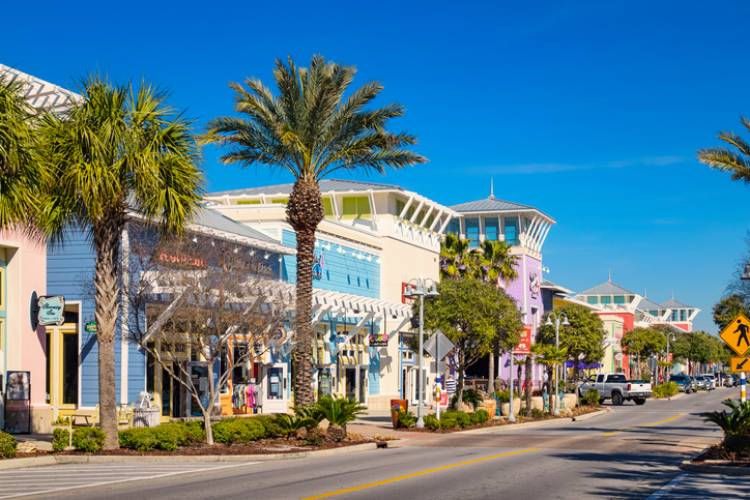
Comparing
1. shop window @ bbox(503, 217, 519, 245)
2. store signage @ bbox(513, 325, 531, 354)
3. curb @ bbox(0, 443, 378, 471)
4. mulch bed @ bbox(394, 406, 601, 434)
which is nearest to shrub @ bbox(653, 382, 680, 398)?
shop window @ bbox(503, 217, 519, 245)

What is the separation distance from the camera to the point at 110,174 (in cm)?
2291

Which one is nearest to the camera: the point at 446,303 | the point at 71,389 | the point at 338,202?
the point at 71,389

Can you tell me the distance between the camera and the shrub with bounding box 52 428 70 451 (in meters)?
23.8

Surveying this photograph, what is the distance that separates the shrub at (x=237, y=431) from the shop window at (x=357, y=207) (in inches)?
1255

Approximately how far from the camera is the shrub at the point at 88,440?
2355cm

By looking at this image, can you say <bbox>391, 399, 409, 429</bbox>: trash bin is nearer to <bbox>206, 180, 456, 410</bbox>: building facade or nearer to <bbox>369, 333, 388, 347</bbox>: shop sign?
<bbox>206, 180, 456, 410</bbox>: building facade

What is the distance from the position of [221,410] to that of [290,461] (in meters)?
15.5

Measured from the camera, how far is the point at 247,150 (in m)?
30.0

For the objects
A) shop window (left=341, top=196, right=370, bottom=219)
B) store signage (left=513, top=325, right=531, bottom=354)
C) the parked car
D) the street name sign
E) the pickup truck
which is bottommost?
the parked car

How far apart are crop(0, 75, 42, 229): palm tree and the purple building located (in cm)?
6053

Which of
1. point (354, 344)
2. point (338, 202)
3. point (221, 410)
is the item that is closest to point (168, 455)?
point (221, 410)

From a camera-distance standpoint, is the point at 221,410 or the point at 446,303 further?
the point at 446,303

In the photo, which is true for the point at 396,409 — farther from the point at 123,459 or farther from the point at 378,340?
the point at 378,340

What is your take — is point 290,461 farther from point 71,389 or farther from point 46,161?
point 71,389
